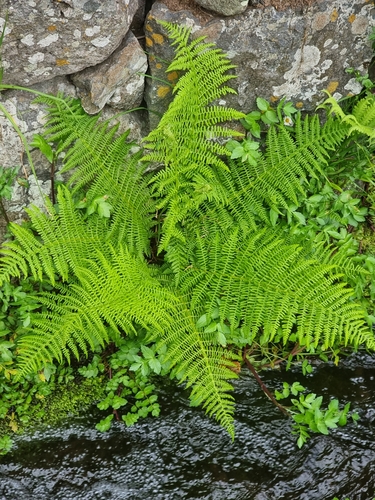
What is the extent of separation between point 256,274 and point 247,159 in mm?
810

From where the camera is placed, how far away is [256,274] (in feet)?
10.5

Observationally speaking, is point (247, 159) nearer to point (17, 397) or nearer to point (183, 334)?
point (183, 334)

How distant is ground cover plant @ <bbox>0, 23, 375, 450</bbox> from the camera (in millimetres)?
3084

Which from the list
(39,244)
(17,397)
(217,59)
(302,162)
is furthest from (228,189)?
(17,397)

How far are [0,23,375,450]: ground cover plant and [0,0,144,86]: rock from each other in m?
0.22

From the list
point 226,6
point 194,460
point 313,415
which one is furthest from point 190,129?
point 194,460

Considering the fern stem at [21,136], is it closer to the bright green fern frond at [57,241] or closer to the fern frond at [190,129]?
the bright green fern frond at [57,241]

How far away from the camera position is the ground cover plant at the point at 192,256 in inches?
121

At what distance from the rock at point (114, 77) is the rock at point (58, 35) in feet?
0.25

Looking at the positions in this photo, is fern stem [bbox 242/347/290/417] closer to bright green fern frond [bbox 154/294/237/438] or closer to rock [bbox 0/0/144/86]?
bright green fern frond [bbox 154/294/237/438]

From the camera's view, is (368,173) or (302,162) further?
(368,173)

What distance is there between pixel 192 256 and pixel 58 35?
160 centimetres

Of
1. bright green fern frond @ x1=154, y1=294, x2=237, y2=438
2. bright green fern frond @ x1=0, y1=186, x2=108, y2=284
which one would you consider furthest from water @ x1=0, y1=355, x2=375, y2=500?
bright green fern frond @ x1=0, y1=186, x2=108, y2=284

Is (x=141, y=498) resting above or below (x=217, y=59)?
below
